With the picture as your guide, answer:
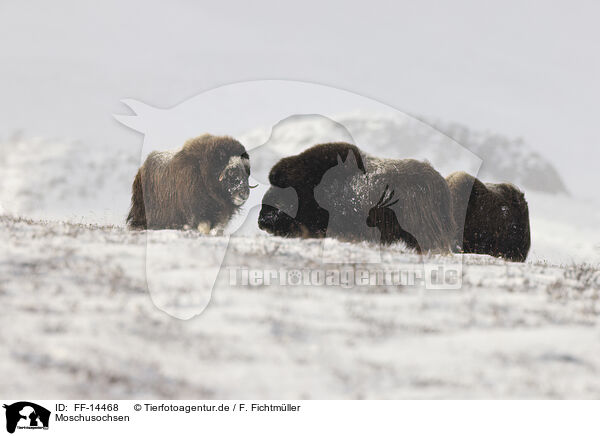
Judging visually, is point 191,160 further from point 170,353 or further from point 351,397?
point 351,397

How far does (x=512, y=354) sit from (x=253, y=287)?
8.31 feet

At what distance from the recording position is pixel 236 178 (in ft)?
28.5

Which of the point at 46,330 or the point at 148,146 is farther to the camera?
the point at 148,146

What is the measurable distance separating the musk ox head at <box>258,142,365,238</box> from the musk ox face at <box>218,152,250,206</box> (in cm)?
48

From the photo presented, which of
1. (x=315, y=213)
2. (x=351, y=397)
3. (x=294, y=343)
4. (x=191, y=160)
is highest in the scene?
(x=191, y=160)

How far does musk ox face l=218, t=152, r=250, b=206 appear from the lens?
28.4 feet

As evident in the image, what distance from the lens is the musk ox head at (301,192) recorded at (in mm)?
8852

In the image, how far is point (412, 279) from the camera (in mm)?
6418

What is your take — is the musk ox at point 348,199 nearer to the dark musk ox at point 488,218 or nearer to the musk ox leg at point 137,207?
the dark musk ox at point 488,218

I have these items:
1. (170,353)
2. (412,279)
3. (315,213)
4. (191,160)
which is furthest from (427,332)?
(191,160)
